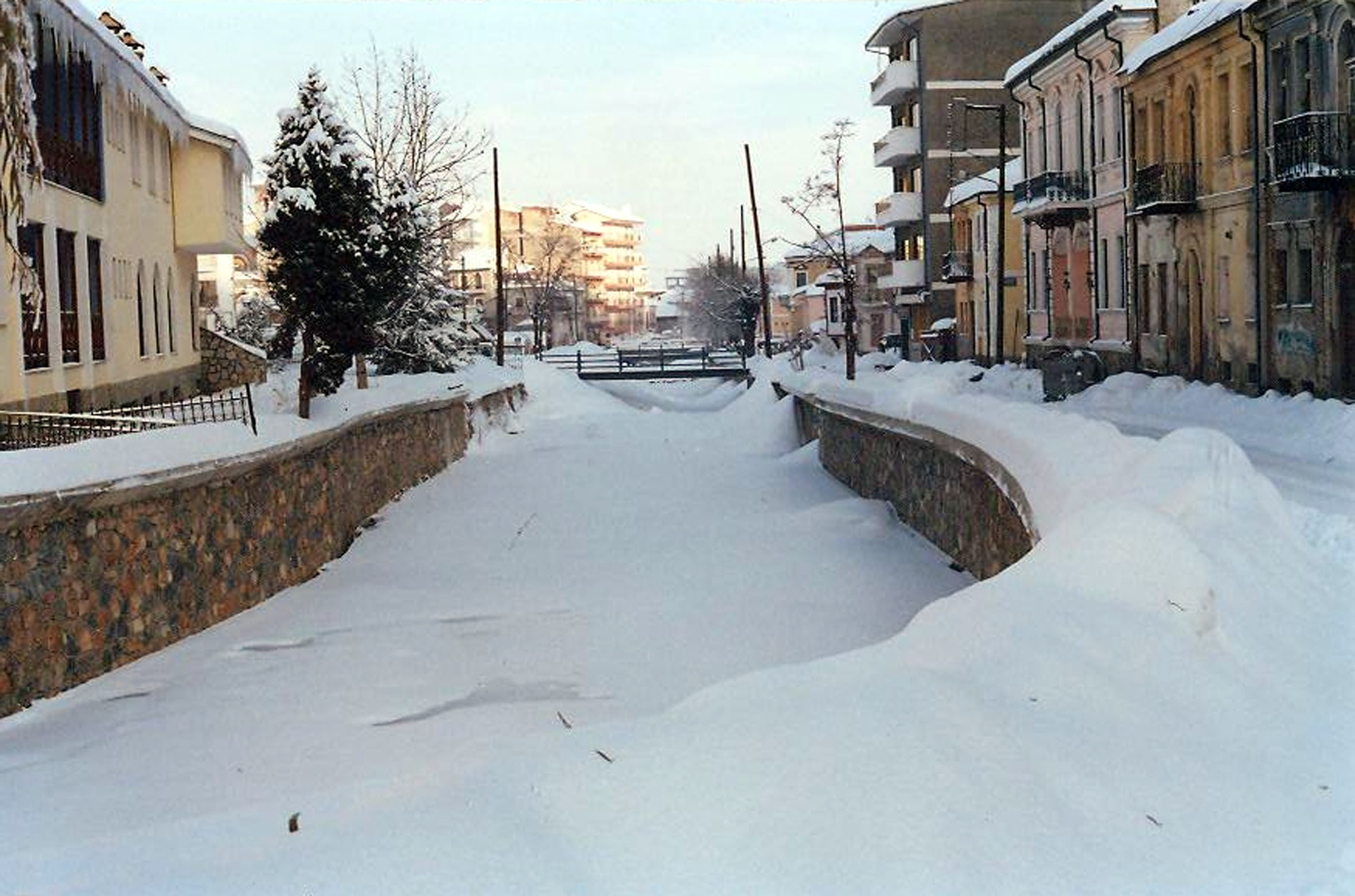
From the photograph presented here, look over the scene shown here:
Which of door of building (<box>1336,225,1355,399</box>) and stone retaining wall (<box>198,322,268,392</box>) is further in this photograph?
stone retaining wall (<box>198,322,268,392</box>)

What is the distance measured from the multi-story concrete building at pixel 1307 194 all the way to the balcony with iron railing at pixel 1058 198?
42.1 ft

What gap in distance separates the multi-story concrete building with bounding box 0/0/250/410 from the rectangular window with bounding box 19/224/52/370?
0.03 meters

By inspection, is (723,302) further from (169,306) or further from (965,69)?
(169,306)

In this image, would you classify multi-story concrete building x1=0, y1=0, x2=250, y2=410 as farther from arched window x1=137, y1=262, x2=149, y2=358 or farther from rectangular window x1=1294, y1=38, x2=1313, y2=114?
rectangular window x1=1294, y1=38, x2=1313, y2=114

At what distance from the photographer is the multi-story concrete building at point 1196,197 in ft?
101

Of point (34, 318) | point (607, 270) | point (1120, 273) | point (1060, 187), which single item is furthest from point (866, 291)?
point (607, 270)

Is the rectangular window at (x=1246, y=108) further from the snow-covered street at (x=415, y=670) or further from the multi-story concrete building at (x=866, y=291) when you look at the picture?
the multi-story concrete building at (x=866, y=291)

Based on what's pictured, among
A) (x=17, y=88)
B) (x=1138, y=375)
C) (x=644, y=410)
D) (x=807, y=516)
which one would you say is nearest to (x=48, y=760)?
(x=17, y=88)

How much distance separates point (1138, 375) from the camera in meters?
34.2

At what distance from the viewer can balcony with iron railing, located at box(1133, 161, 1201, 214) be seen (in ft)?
110

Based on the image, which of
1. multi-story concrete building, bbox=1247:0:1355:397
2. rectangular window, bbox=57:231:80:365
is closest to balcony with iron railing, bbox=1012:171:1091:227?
multi-story concrete building, bbox=1247:0:1355:397

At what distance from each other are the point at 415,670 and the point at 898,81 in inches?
2167

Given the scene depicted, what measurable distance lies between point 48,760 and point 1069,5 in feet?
195

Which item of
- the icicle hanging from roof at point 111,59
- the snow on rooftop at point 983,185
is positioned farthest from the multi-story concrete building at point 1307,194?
the snow on rooftop at point 983,185
